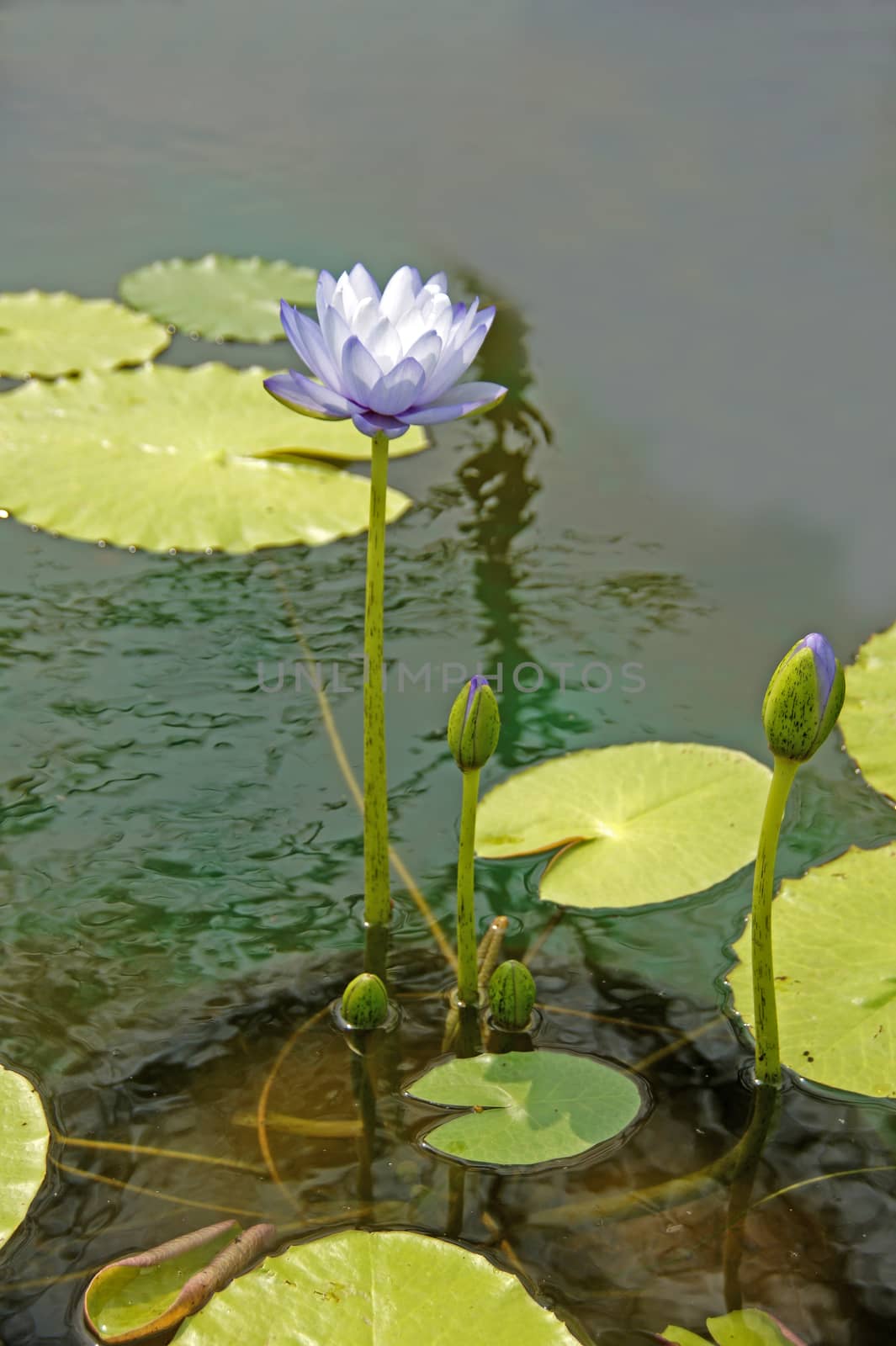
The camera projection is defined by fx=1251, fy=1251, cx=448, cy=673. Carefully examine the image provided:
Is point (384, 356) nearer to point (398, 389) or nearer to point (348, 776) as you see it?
point (398, 389)

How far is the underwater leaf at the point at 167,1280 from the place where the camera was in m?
1.23

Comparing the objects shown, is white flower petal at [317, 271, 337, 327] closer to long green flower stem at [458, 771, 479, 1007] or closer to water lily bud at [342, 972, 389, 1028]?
long green flower stem at [458, 771, 479, 1007]

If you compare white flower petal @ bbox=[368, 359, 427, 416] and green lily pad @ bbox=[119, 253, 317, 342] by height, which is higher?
green lily pad @ bbox=[119, 253, 317, 342]

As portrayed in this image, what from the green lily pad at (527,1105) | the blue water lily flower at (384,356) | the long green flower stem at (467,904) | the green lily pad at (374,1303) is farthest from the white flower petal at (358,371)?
the green lily pad at (374,1303)

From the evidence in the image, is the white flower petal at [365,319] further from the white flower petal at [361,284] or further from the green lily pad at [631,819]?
the green lily pad at [631,819]

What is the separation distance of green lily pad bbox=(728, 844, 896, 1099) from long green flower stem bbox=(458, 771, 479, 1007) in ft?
1.15

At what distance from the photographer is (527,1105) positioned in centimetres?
144

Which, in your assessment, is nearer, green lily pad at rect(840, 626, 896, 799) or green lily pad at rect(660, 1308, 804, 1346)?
green lily pad at rect(660, 1308, 804, 1346)

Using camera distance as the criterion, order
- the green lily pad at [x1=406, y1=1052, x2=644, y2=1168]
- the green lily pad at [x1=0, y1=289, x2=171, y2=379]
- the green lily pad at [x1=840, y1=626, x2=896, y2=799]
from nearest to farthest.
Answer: the green lily pad at [x1=406, y1=1052, x2=644, y2=1168] < the green lily pad at [x1=840, y1=626, x2=896, y2=799] < the green lily pad at [x1=0, y1=289, x2=171, y2=379]

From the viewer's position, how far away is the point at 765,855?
1.40m

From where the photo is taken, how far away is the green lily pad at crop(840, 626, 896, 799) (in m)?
1.99

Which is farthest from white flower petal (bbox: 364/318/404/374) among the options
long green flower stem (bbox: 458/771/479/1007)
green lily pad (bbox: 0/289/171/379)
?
green lily pad (bbox: 0/289/171/379)

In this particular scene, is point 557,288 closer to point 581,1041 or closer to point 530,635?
point 530,635

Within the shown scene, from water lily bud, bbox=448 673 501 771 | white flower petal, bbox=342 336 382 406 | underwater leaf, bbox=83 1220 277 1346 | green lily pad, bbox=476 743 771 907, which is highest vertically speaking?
white flower petal, bbox=342 336 382 406
